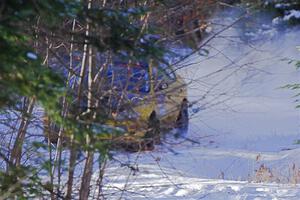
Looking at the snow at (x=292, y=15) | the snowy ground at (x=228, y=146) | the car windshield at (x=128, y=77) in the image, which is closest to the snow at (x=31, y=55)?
the snowy ground at (x=228, y=146)

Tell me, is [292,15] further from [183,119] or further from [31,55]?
[31,55]

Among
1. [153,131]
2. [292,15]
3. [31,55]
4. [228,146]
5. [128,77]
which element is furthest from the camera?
[292,15]

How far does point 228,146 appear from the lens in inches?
609

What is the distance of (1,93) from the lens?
3.37 metres

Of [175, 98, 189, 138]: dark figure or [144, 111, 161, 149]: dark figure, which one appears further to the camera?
[175, 98, 189, 138]: dark figure

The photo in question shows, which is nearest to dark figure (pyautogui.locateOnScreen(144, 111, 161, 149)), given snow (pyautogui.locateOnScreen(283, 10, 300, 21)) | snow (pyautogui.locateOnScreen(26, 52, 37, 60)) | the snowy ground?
the snowy ground

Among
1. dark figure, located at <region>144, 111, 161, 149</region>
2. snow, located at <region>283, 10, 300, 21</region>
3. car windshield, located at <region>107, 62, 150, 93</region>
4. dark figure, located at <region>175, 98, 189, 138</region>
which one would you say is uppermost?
snow, located at <region>283, 10, 300, 21</region>

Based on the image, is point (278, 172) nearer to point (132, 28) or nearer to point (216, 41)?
point (216, 41)

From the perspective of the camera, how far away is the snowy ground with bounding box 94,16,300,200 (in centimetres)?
600

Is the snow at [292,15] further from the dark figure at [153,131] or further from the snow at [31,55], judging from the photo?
the snow at [31,55]

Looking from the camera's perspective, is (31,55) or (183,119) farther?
(183,119)

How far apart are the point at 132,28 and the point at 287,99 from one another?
64.4 ft

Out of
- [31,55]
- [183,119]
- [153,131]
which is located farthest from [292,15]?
[31,55]

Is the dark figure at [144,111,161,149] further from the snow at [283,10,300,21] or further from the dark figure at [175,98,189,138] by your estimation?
the snow at [283,10,300,21]
